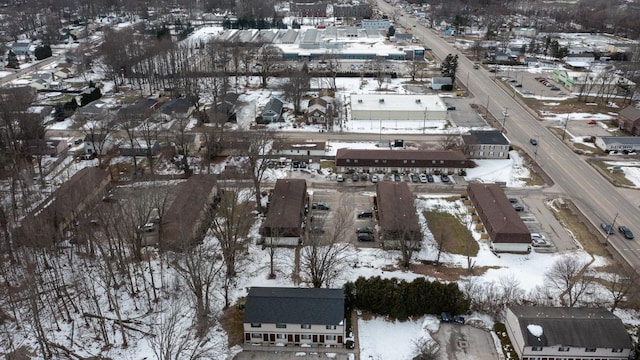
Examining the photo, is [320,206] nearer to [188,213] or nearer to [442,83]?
[188,213]

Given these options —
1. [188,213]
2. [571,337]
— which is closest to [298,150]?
[188,213]

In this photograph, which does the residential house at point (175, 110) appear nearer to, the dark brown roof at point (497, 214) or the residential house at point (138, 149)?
the residential house at point (138, 149)

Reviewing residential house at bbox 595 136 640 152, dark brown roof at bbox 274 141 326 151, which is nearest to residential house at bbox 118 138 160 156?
dark brown roof at bbox 274 141 326 151

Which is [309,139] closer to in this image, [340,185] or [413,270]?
[340,185]

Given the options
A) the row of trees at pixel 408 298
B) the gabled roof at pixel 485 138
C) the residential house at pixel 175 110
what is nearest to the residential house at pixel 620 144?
the gabled roof at pixel 485 138

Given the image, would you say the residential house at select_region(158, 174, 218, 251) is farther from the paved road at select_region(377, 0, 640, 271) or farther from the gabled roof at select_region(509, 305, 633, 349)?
the paved road at select_region(377, 0, 640, 271)
